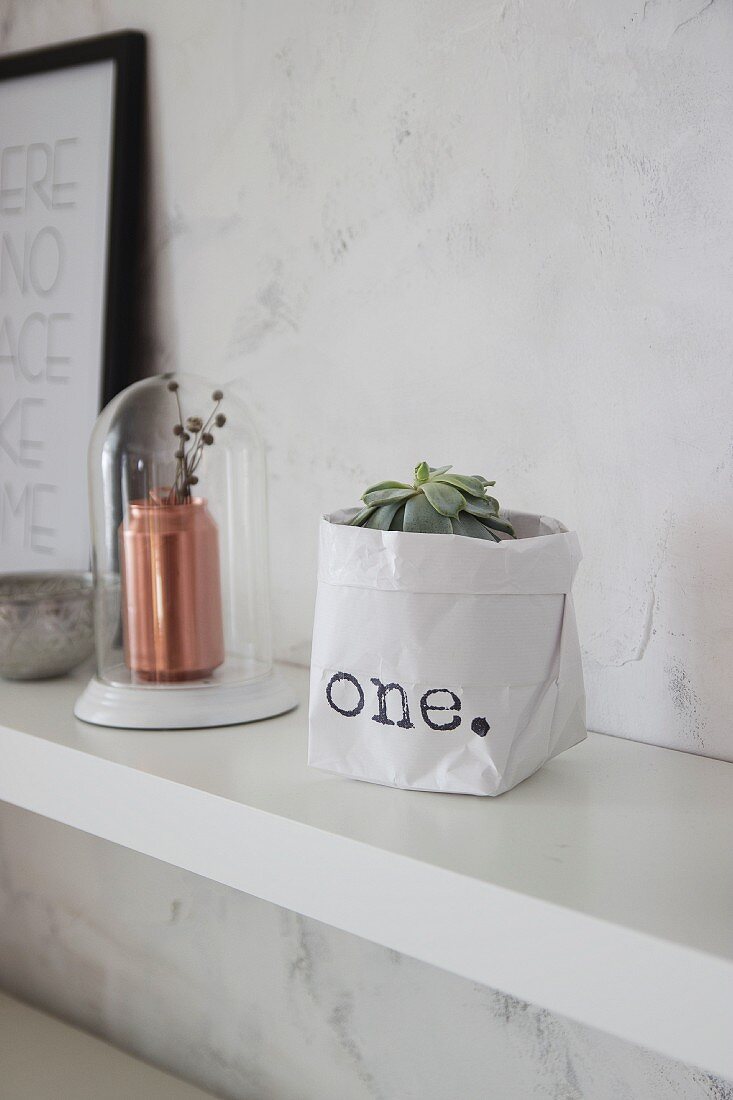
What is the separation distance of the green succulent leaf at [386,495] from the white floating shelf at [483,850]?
0.50 feet

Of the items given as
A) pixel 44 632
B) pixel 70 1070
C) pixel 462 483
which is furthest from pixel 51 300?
pixel 70 1070

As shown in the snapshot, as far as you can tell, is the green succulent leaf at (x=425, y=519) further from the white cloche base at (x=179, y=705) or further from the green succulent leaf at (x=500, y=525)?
the white cloche base at (x=179, y=705)

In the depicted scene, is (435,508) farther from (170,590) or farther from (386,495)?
(170,590)

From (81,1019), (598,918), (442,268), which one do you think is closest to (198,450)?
(442,268)

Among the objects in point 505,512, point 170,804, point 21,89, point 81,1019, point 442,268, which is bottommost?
point 81,1019

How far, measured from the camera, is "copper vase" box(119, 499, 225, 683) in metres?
0.72

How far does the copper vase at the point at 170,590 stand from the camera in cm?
72

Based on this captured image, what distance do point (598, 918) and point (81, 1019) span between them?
31.5 inches

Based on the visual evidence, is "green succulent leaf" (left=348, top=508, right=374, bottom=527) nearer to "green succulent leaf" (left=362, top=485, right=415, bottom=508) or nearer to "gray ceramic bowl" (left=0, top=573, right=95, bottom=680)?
"green succulent leaf" (left=362, top=485, right=415, bottom=508)

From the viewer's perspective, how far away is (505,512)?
62 centimetres

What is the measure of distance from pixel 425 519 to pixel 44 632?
0.38 metres

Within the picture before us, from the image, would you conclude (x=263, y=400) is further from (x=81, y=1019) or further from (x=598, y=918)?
(x=81, y=1019)

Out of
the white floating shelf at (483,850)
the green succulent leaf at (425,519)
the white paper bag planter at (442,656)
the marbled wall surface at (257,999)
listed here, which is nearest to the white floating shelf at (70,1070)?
the marbled wall surface at (257,999)

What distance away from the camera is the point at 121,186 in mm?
885
